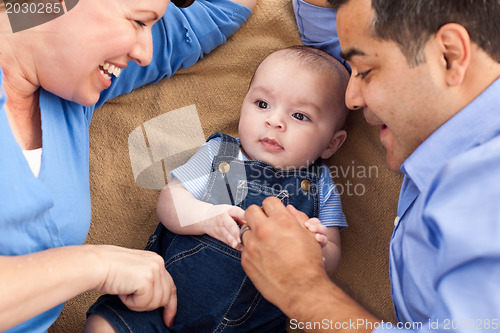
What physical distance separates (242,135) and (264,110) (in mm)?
115

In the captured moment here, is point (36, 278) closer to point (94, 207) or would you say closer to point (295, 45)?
point (94, 207)

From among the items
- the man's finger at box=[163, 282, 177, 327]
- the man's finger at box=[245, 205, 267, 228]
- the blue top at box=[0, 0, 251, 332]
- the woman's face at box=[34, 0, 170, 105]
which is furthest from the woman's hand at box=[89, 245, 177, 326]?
the woman's face at box=[34, 0, 170, 105]

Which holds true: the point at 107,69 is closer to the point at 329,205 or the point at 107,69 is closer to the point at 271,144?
the point at 271,144

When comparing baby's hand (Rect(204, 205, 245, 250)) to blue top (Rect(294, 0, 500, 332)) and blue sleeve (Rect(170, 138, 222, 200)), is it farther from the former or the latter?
blue top (Rect(294, 0, 500, 332))

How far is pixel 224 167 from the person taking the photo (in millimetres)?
1555

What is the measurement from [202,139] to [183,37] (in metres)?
0.38

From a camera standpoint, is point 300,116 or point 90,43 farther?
point 300,116

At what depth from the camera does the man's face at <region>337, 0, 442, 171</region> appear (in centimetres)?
109

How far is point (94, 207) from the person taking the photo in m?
1.62

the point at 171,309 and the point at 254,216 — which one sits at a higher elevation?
the point at 254,216

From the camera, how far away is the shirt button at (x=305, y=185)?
157cm

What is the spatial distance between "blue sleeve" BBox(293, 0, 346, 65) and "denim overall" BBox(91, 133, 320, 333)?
0.55m

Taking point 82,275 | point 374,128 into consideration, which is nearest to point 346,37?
point 374,128

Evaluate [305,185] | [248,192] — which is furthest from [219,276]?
[305,185]
